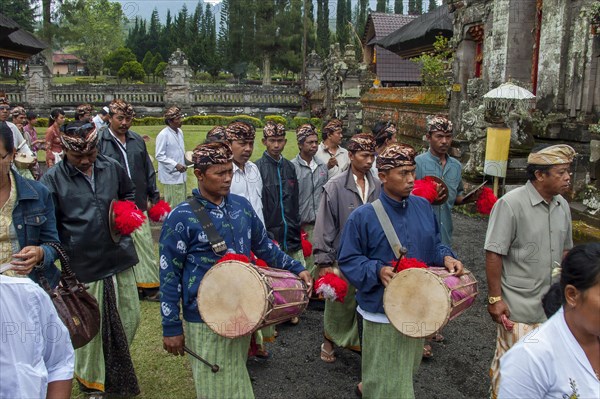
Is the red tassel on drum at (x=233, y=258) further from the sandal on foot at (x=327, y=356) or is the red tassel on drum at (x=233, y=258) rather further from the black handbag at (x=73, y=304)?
the sandal on foot at (x=327, y=356)

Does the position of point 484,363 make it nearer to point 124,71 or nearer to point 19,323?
point 19,323

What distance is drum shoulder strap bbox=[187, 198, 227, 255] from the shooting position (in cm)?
349

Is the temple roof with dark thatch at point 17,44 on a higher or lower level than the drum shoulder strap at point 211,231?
higher

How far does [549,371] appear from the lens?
2020 millimetres

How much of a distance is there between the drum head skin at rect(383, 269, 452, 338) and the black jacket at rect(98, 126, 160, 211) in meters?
3.87

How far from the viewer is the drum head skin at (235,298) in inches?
128

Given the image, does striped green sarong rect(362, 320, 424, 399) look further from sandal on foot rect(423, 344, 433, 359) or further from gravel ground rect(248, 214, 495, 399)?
sandal on foot rect(423, 344, 433, 359)

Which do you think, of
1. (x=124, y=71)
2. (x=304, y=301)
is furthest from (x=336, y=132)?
(x=124, y=71)

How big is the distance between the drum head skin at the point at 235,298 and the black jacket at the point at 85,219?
1379 millimetres

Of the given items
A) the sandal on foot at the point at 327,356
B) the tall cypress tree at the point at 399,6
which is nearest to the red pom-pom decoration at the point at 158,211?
the sandal on foot at the point at 327,356

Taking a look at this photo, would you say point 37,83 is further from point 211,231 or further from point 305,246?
point 211,231

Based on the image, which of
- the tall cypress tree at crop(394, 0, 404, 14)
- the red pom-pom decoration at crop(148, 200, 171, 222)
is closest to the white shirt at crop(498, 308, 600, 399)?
the red pom-pom decoration at crop(148, 200, 171, 222)

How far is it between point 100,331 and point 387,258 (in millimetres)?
2304

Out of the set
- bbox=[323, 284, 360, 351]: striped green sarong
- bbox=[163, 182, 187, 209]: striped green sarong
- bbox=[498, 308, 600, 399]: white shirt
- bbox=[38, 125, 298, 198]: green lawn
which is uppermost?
bbox=[498, 308, 600, 399]: white shirt
